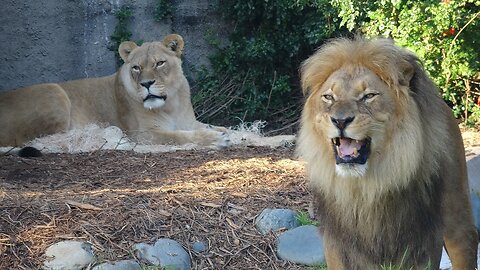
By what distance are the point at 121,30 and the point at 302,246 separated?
19.3ft

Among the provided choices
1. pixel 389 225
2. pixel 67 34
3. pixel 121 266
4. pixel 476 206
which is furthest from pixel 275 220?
pixel 67 34

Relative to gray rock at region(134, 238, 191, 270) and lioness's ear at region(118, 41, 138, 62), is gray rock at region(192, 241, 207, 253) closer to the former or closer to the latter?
gray rock at region(134, 238, 191, 270)

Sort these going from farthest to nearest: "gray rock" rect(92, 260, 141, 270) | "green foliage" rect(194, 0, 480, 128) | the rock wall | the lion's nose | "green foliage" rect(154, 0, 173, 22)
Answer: "green foliage" rect(154, 0, 173, 22)
the rock wall
"green foliage" rect(194, 0, 480, 128)
"gray rock" rect(92, 260, 141, 270)
the lion's nose

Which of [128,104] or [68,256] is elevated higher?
[68,256]

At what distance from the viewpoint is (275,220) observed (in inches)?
203

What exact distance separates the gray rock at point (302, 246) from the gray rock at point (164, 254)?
554mm

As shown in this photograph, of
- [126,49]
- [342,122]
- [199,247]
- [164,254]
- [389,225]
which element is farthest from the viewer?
[126,49]

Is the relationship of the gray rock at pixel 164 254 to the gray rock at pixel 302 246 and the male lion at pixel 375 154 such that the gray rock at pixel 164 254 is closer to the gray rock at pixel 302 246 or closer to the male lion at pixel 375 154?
the gray rock at pixel 302 246

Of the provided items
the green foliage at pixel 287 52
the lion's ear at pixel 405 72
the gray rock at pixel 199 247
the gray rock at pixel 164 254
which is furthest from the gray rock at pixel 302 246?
the green foliage at pixel 287 52

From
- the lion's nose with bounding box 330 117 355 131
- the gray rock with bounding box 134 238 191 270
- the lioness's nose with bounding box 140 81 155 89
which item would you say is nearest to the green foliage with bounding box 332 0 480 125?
the lioness's nose with bounding box 140 81 155 89

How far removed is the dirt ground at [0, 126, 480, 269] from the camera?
187 inches

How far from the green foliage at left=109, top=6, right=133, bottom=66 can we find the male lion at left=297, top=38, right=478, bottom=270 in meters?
6.51

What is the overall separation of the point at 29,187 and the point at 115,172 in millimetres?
874

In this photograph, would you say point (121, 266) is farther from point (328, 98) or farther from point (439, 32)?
point (439, 32)
